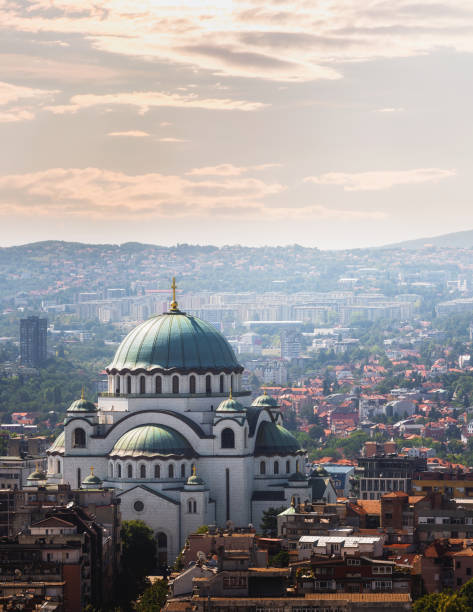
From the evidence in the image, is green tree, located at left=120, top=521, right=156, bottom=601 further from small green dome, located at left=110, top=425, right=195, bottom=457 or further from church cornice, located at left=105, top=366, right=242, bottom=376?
church cornice, located at left=105, top=366, right=242, bottom=376

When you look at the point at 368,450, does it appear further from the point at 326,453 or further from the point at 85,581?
the point at 85,581

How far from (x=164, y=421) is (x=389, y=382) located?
127m

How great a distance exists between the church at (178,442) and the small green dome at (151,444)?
3 centimetres

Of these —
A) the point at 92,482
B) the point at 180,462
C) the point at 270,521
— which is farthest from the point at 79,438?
the point at 270,521

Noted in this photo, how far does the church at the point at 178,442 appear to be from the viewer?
6862 cm

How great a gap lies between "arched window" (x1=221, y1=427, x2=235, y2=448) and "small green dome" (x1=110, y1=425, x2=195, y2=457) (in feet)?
3.52

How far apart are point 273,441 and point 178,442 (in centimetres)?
372

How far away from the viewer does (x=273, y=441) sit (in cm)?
7212

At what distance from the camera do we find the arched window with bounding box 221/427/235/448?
231ft

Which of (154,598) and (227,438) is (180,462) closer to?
(227,438)

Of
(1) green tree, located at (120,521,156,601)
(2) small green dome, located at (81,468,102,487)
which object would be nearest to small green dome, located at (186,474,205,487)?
(1) green tree, located at (120,521,156,601)

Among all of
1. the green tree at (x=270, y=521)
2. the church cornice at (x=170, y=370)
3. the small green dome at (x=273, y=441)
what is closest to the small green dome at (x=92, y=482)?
the church cornice at (x=170, y=370)

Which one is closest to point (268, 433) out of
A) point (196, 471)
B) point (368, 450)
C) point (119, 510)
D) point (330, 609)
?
point (196, 471)

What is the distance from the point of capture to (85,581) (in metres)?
55.2
